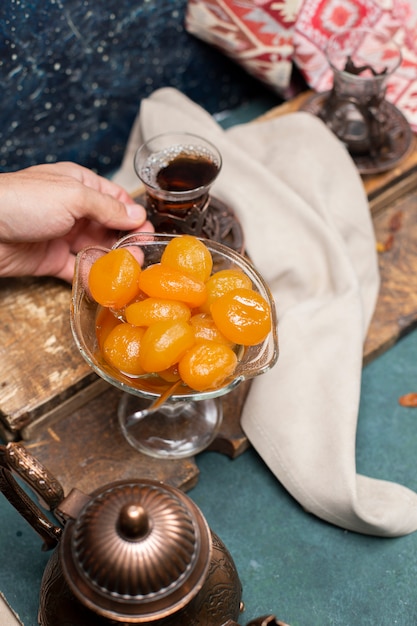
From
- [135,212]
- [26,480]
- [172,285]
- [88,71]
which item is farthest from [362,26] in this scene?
[26,480]

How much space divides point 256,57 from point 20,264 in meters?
0.86

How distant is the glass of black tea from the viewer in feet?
4.38

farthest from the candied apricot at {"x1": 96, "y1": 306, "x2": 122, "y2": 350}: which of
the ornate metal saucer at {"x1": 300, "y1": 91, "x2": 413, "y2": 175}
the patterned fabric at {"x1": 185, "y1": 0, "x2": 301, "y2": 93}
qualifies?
the patterned fabric at {"x1": 185, "y1": 0, "x2": 301, "y2": 93}

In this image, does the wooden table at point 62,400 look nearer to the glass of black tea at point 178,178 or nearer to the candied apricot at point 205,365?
the glass of black tea at point 178,178

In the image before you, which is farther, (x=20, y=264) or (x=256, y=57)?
(x=256, y=57)

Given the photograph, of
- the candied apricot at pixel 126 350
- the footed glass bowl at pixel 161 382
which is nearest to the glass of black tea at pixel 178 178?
the footed glass bowl at pixel 161 382

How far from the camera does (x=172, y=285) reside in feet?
3.36

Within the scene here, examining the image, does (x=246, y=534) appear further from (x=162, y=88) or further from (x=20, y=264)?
(x=162, y=88)

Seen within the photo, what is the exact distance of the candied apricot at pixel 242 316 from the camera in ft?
3.33

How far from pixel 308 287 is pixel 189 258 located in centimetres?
46

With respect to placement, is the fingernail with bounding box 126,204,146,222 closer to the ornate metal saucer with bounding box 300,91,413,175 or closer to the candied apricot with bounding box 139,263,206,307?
the candied apricot with bounding box 139,263,206,307

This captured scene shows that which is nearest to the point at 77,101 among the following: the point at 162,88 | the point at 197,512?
the point at 162,88

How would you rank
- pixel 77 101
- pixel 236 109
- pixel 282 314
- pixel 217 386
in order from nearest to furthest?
pixel 217 386 < pixel 282 314 < pixel 77 101 < pixel 236 109

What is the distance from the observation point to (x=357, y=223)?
61.3 inches
